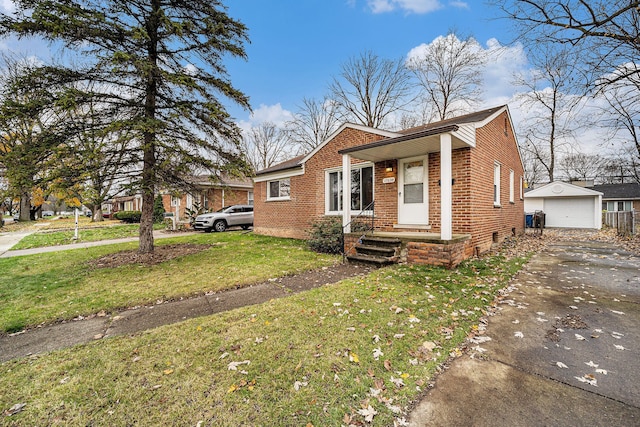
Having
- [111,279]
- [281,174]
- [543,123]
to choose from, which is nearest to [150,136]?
[111,279]

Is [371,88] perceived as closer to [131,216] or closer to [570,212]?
[570,212]

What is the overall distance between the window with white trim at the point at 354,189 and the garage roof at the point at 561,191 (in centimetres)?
1930

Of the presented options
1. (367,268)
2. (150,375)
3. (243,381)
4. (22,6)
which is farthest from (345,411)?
(22,6)

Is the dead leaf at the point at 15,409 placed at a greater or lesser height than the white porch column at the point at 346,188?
lesser

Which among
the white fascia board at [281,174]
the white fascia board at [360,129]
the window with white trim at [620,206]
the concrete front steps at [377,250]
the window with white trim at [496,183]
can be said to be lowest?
the concrete front steps at [377,250]

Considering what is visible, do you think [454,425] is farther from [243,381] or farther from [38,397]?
[38,397]

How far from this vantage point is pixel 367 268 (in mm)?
6531

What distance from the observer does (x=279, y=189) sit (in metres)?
13.3

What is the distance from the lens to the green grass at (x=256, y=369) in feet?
6.62

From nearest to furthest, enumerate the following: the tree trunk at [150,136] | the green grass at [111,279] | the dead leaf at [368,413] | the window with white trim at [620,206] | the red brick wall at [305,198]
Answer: the dead leaf at [368,413] → the green grass at [111,279] → the tree trunk at [150,136] → the red brick wall at [305,198] → the window with white trim at [620,206]

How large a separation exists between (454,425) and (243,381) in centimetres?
167

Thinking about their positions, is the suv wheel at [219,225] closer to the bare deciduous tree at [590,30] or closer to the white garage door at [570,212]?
the bare deciduous tree at [590,30]

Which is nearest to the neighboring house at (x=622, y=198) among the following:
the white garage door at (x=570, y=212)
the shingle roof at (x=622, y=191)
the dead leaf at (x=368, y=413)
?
the shingle roof at (x=622, y=191)

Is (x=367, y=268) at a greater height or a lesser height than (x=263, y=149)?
lesser
